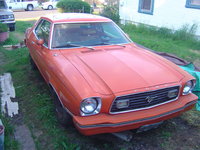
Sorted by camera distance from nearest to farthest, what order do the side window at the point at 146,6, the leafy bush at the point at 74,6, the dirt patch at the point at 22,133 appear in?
the dirt patch at the point at 22,133, the side window at the point at 146,6, the leafy bush at the point at 74,6

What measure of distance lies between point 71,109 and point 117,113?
560 mm

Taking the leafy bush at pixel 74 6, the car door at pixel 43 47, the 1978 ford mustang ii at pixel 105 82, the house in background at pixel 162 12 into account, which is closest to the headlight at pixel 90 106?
the 1978 ford mustang ii at pixel 105 82

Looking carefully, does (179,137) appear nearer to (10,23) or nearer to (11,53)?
(11,53)

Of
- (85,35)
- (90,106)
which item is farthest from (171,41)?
(90,106)

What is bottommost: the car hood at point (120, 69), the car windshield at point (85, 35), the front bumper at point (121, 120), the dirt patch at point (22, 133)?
the dirt patch at point (22, 133)

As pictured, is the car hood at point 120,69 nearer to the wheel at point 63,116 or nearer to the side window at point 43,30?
the wheel at point 63,116

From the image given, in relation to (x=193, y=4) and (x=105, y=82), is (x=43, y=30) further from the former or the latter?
(x=193, y=4)

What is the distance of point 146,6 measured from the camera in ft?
33.7

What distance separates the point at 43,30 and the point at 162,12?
6591 mm

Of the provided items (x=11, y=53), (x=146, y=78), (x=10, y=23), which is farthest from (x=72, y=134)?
(x=10, y=23)

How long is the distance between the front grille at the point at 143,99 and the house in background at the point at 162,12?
20.6ft

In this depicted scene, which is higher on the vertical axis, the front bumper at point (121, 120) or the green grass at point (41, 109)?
the front bumper at point (121, 120)

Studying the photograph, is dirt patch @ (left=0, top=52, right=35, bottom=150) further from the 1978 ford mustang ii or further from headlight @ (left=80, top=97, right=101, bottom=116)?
headlight @ (left=80, top=97, right=101, bottom=116)

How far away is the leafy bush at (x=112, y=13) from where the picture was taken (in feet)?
38.9
